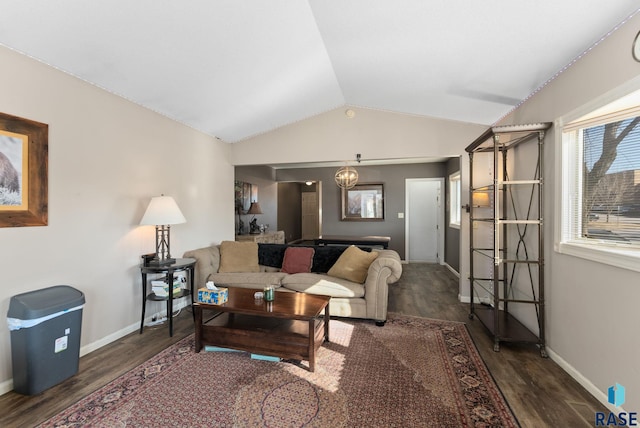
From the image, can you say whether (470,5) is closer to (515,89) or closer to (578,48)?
(578,48)

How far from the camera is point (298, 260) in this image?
13.4 feet

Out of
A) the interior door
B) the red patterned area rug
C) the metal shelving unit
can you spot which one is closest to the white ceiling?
the metal shelving unit

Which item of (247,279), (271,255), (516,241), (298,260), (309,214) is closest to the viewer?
(516,241)

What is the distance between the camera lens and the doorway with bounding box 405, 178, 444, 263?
6.74 meters

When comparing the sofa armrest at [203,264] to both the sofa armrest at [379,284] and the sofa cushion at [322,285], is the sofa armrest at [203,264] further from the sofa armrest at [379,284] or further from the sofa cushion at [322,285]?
the sofa armrest at [379,284]

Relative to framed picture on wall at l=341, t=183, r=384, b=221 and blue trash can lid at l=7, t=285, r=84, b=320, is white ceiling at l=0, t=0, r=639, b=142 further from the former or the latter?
framed picture on wall at l=341, t=183, r=384, b=221

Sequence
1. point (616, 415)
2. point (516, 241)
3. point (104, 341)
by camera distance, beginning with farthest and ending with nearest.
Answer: point (516, 241), point (104, 341), point (616, 415)

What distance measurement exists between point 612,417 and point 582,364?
1.28 ft

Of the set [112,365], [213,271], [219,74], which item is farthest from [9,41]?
[213,271]

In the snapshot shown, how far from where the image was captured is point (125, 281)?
3051 mm

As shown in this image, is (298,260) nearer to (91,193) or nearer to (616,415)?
(91,193)

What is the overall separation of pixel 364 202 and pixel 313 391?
5288 millimetres

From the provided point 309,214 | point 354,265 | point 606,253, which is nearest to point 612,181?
point 606,253

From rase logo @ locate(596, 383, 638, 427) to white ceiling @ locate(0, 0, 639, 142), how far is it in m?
2.22
